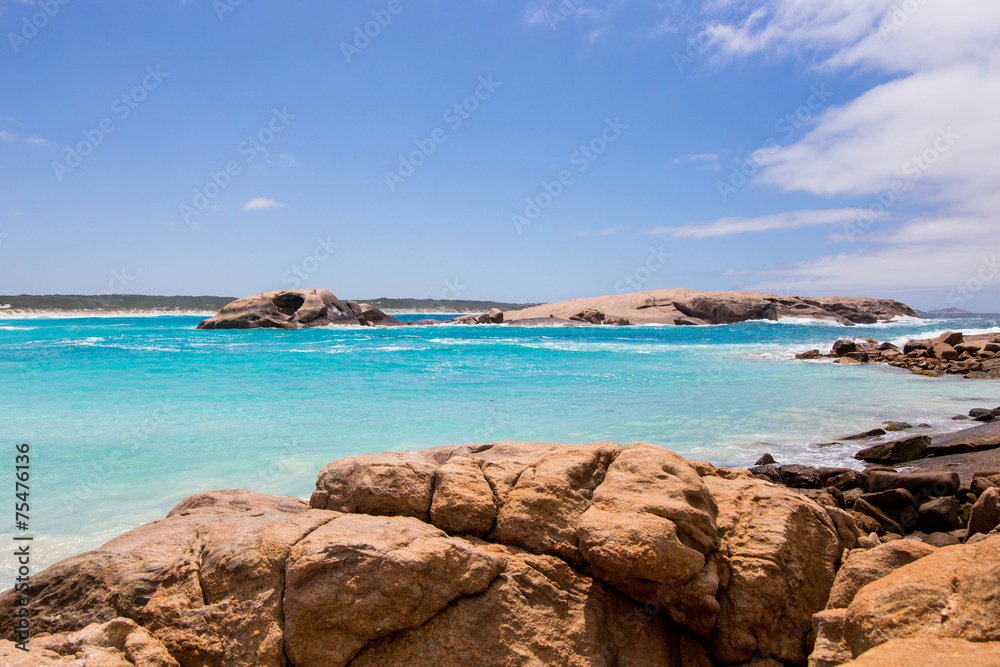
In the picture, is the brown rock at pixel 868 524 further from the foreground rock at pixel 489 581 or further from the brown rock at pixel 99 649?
the brown rock at pixel 99 649

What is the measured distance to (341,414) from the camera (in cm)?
1099

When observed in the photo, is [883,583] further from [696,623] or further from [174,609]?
[174,609]

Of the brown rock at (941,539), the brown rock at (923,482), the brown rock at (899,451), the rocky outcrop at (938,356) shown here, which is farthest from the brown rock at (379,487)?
the rocky outcrop at (938,356)

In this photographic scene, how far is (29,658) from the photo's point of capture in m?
2.53

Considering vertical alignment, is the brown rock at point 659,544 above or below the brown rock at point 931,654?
below

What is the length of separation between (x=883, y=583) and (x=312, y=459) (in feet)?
23.4

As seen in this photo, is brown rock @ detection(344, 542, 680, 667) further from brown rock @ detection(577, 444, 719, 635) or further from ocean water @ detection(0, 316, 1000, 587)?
ocean water @ detection(0, 316, 1000, 587)

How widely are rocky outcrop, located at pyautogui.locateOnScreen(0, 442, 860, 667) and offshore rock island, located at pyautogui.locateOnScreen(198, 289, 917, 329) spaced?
45.5 m

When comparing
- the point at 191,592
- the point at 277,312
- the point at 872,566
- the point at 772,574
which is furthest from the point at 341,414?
the point at 277,312

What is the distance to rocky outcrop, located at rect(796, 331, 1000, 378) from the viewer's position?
1708 centimetres

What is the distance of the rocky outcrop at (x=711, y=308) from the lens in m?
63.3

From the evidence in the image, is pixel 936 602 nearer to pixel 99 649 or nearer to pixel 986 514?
pixel 986 514

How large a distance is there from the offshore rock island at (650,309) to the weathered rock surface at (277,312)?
87mm

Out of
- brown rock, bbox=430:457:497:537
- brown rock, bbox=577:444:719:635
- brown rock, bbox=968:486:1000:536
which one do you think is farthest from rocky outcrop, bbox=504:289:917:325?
brown rock, bbox=430:457:497:537
